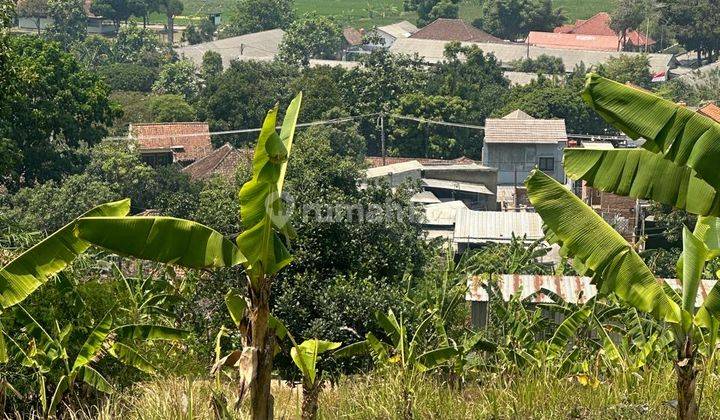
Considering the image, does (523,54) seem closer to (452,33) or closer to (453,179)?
(452,33)

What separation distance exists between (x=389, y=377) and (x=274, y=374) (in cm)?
277

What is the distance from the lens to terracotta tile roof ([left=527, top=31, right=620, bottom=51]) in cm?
7475

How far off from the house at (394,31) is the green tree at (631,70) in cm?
2496

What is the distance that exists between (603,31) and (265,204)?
253ft

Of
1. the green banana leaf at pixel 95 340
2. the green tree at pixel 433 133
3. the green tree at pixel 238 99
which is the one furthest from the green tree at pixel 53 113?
the green banana leaf at pixel 95 340

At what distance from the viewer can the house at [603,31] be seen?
76500mm

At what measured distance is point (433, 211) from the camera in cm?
2916

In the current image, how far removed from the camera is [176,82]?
175 ft

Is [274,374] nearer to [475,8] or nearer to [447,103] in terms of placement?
[447,103]

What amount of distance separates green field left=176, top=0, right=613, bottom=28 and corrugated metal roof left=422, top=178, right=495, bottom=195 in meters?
56.2

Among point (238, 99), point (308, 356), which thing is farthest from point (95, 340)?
point (238, 99)

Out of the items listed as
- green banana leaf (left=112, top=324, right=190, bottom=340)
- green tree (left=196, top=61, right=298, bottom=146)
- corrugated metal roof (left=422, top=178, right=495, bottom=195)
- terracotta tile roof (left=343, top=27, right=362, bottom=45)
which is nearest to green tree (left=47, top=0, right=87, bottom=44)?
terracotta tile roof (left=343, top=27, right=362, bottom=45)

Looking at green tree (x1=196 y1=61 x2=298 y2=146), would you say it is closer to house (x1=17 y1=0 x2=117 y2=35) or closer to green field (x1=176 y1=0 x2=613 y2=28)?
house (x1=17 y1=0 x2=117 y2=35)

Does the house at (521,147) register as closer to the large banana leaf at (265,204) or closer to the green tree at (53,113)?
the green tree at (53,113)
